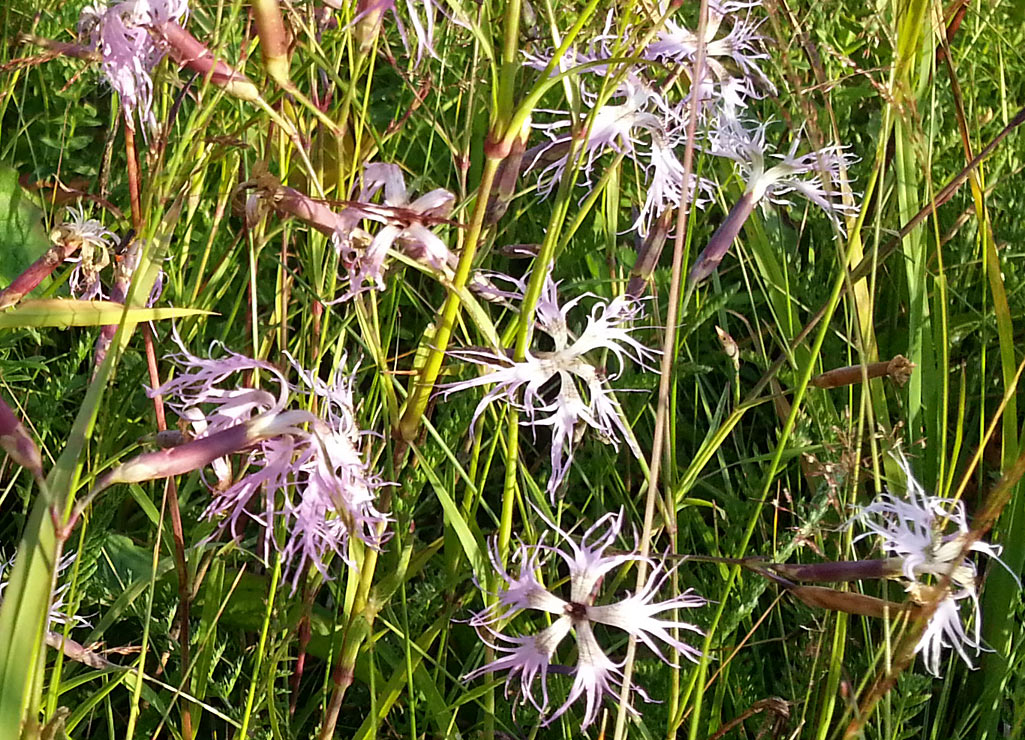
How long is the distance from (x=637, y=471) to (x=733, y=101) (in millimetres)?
365

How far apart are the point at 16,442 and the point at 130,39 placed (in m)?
0.30

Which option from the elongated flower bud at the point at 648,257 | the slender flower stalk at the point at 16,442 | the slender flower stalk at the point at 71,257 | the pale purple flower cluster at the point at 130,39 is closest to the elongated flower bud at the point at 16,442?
the slender flower stalk at the point at 16,442

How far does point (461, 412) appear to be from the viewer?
74 centimetres

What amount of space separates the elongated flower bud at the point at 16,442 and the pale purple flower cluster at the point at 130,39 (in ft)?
0.81

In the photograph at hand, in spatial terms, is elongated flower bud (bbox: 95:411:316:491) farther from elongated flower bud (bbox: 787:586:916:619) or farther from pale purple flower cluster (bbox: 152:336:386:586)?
elongated flower bud (bbox: 787:586:916:619)

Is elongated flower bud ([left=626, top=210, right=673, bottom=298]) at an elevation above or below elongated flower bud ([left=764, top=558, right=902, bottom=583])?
above

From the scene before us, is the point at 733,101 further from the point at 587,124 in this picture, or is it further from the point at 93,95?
the point at 93,95

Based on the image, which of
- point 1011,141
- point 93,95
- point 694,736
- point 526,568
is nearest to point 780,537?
point 694,736

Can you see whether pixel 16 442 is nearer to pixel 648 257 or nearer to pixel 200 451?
pixel 200 451

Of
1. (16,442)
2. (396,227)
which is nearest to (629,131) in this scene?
(396,227)

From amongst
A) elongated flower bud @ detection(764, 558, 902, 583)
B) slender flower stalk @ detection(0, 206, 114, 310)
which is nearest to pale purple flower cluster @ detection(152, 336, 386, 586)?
slender flower stalk @ detection(0, 206, 114, 310)

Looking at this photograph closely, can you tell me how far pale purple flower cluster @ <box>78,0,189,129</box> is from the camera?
0.59 metres

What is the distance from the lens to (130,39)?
0.63 meters

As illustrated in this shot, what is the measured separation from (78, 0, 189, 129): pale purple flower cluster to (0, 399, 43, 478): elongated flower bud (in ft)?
0.81
